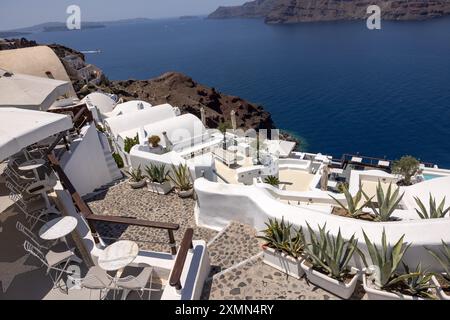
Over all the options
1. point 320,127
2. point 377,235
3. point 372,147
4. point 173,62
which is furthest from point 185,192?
point 173,62

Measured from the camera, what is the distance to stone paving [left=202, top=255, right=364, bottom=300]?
6828 millimetres

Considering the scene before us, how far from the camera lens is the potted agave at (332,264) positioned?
650 cm

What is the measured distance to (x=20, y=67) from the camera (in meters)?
31.6

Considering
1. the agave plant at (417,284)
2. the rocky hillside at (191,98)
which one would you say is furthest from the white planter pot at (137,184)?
the rocky hillside at (191,98)

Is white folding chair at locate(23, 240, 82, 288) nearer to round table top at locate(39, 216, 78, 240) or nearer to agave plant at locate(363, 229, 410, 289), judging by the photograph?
round table top at locate(39, 216, 78, 240)

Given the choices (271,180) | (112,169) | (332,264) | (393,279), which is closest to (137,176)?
(112,169)

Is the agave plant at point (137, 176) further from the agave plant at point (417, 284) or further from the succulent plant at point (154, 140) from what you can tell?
the agave plant at point (417, 284)

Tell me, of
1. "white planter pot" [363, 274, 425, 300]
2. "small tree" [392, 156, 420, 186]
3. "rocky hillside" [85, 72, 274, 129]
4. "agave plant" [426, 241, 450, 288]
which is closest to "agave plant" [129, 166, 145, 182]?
"white planter pot" [363, 274, 425, 300]

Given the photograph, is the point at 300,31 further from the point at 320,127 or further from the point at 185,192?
the point at 185,192

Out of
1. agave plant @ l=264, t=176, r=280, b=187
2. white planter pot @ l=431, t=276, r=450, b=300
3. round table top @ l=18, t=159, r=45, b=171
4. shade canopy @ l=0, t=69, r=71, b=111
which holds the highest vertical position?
shade canopy @ l=0, t=69, r=71, b=111

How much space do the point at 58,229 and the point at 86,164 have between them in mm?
6354

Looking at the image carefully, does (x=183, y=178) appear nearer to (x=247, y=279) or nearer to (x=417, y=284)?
(x=247, y=279)

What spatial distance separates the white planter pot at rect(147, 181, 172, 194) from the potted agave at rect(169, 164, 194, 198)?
0.32 m

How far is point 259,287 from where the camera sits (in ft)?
23.5
